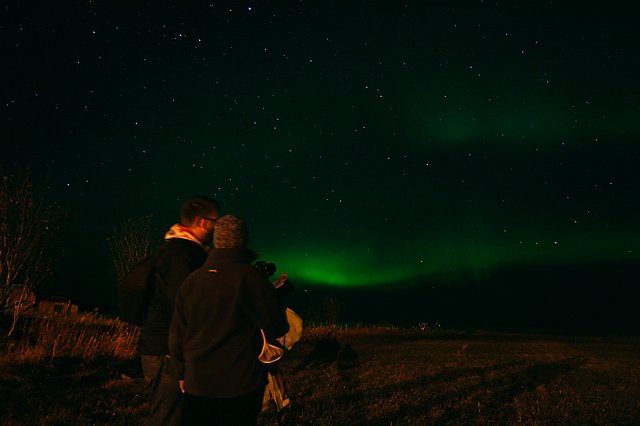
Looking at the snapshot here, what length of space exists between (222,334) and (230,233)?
0.73 meters

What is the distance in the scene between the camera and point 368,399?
830 cm

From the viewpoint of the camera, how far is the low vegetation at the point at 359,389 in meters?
6.96

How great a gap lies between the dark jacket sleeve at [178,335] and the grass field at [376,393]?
353 centimetres

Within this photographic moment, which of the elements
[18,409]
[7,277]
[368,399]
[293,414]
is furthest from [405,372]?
[7,277]

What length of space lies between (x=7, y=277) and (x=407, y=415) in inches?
448

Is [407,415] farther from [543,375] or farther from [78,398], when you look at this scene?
[543,375]

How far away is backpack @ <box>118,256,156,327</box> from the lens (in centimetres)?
365

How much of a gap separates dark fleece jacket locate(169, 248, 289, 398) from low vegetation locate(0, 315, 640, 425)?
1.39 metres

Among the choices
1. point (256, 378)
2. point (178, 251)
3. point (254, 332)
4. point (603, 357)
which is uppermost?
point (178, 251)

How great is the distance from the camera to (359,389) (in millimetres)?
9211

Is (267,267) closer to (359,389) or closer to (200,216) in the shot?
(200,216)

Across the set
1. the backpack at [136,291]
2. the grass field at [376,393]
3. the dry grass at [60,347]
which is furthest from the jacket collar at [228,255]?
the dry grass at [60,347]

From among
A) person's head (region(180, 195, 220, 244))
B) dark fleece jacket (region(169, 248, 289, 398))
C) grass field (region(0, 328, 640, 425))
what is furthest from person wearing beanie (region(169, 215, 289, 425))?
grass field (region(0, 328, 640, 425))

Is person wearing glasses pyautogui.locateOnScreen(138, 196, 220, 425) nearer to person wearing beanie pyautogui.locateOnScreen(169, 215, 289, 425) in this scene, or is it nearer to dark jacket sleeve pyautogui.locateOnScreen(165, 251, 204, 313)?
dark jacket sleeve pyautogui.locateOnScreen(165, 251, 204, 313)
